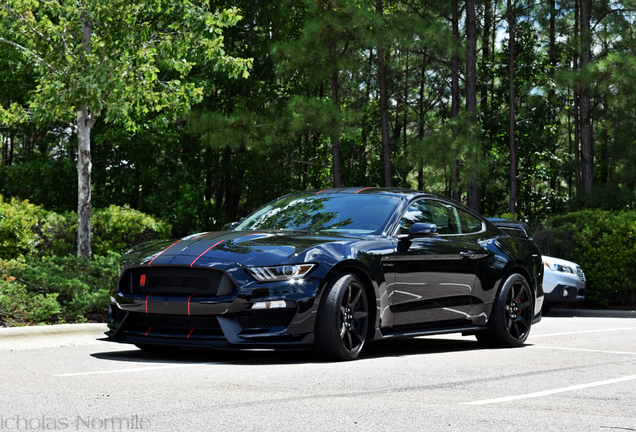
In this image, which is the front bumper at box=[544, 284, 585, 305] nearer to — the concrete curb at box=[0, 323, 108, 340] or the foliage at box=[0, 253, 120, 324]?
the foliage at box=[0, 253, 120, 324]

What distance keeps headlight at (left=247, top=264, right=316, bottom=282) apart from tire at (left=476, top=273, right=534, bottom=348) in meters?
2.94

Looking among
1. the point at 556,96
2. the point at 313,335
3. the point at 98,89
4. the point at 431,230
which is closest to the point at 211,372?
the point at 313,335

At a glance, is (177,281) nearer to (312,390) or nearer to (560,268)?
(312,390)

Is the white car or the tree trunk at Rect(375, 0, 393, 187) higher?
the tree trunk at Rect(375, 0, 393, 187)

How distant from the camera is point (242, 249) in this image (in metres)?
6.90

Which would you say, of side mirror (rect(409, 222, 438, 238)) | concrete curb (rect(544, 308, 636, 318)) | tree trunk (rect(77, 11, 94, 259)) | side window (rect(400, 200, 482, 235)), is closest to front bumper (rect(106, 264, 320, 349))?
side mirror (rect(409, 222, 438, 238))

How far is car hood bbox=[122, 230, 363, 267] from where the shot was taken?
6.75 m

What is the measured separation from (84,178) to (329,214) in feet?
21.6

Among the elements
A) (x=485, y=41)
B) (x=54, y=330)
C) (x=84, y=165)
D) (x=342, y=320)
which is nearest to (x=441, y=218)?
(x=342, y=320)

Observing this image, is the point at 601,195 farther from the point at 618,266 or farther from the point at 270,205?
the point at 270,205

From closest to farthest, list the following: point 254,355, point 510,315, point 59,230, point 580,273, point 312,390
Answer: point 312,390, point 254,355, point 510,315, point 580,273, point 59,230

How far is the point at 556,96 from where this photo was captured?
109 ft

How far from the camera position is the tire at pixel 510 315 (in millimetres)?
8805

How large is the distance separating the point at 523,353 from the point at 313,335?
9.01 ft
